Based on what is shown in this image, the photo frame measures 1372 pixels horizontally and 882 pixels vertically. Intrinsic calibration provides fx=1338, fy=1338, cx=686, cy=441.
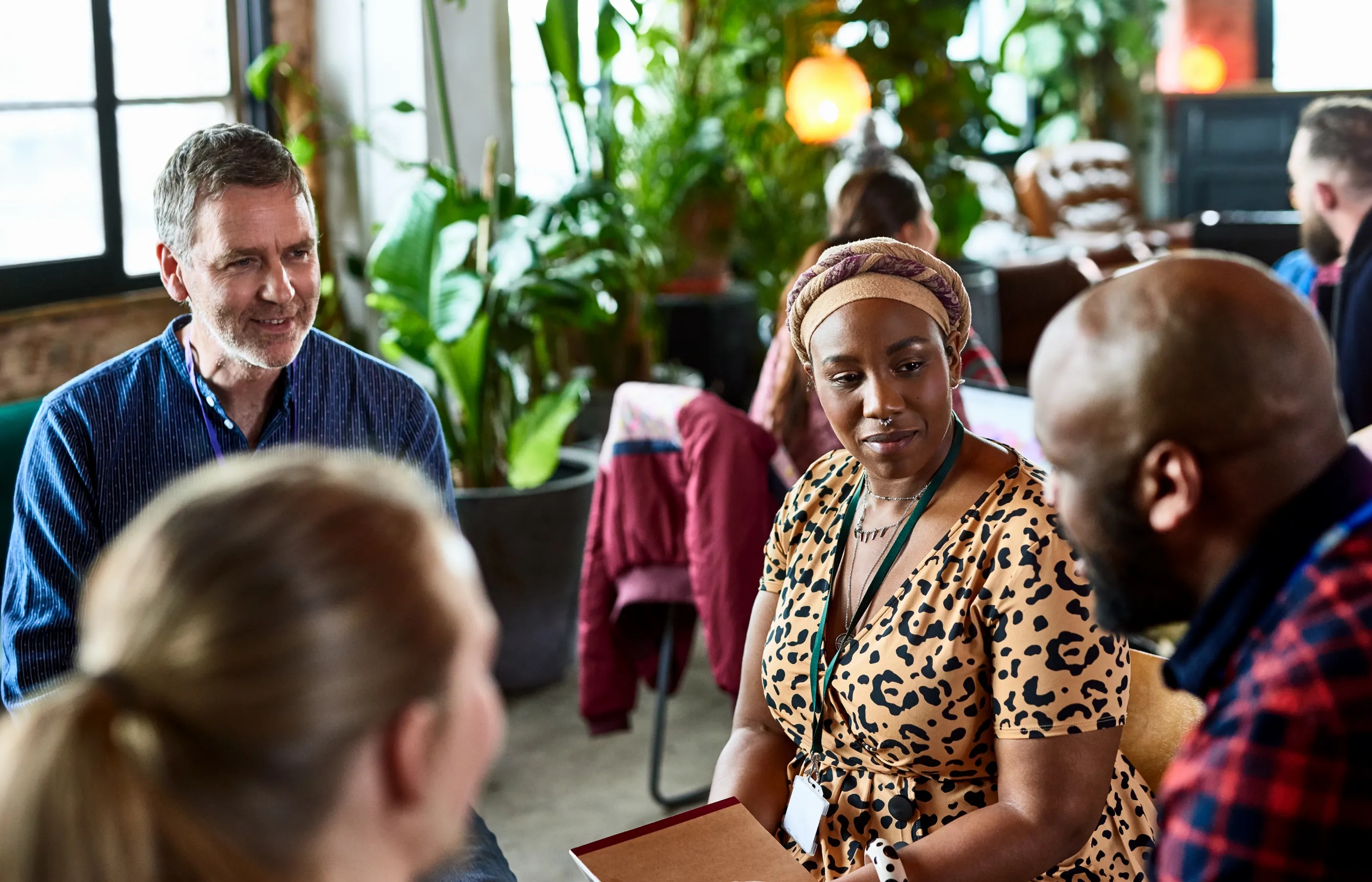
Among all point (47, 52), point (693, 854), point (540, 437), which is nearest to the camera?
point (693, 854)

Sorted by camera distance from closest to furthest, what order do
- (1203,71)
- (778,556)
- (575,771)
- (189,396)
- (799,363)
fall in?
(778,556) → (189,396) → (799,363) → (575,771) → (1203,71)

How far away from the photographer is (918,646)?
1614 mm

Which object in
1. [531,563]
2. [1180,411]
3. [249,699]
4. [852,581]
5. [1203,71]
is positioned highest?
[1203,71]

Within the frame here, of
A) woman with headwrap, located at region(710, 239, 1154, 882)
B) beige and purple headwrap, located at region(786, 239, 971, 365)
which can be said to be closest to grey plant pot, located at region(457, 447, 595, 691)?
woman with headwrap, located at region(710, 239, 1154, 882)

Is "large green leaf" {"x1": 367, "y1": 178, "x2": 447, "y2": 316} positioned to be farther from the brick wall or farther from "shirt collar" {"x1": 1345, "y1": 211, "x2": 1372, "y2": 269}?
"shirt collar" {"x1": 1345, "y1": 211, "x2": 1372, "y2": 269}

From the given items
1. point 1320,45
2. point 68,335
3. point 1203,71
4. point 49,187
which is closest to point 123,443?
point 68,335

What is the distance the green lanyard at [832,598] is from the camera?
5.60ft

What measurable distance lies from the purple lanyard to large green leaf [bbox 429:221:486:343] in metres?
1.47

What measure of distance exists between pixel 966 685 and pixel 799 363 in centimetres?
122

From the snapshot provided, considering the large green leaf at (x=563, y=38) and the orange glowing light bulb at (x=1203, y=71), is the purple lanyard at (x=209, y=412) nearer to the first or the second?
the large green leaf at (x=563, y=38)

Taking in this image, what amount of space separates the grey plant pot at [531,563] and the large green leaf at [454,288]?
1.53 feet

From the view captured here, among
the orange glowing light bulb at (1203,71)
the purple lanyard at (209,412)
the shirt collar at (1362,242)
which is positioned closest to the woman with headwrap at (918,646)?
the purple lanyard at (209,412)

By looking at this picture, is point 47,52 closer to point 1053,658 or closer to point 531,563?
point 531,563

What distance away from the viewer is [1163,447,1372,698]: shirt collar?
98 centimetres
